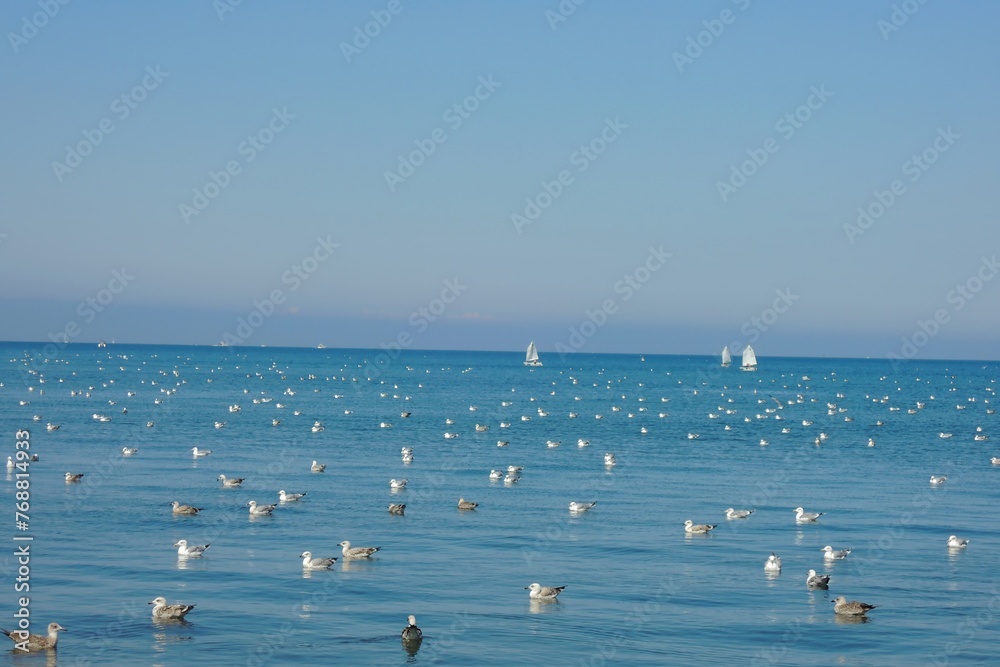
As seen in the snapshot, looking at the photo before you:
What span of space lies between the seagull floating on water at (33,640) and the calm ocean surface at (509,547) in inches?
15.6

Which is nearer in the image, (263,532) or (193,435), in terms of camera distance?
(263,532)

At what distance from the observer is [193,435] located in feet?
234

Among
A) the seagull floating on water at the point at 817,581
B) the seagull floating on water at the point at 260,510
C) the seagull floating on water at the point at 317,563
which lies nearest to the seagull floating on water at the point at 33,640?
the seagull floating on water at the point at 317,563

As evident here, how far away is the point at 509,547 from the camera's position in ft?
118

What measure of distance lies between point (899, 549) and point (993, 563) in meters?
3.12

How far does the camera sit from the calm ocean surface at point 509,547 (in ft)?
84.6

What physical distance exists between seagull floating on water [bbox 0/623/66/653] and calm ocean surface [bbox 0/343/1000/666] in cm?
40

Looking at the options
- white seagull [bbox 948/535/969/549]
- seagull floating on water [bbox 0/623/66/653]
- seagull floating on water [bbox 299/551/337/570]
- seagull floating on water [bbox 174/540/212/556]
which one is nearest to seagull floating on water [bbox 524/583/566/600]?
seagull floating on water [bbox 299/551/337/570]

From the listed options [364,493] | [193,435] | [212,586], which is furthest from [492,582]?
[193,435]

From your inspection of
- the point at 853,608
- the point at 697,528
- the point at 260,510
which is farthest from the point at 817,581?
the point at 260,510

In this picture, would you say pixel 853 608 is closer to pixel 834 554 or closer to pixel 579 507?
pixel 834 554

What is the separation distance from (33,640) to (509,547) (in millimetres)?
15382

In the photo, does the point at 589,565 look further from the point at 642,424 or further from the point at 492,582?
the point at 642,424

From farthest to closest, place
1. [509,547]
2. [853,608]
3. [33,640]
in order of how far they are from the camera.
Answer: [509,547] → [853,608] → [33,640]
